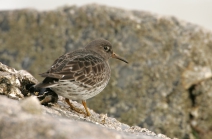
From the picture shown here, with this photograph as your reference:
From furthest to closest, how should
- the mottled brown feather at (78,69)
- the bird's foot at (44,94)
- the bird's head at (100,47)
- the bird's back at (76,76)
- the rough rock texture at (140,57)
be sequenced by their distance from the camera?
1. the rough rock texture at (140,57)
2. the bird's head at (100,47)
3. the mottled brown feather at (78,69)
4. the bird's back at (76,76)
5. the bird's foot at (44,94)

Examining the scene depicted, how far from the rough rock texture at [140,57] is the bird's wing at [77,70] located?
3212 millimetres

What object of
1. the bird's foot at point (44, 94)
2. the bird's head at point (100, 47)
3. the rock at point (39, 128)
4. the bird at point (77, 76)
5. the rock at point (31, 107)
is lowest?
the rock at point (39, 128)

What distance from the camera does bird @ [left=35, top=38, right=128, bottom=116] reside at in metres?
6.94

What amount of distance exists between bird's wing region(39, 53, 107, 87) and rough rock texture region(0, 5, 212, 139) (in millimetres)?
3212

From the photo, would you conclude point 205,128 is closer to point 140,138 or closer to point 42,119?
point 140,138

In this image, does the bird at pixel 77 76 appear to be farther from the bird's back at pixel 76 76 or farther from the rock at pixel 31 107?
the rock at pixel 31 107

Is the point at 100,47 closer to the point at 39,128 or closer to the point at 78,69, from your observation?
the point at 78,69

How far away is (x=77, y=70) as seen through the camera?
735cm

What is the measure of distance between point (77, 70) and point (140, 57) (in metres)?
4.35

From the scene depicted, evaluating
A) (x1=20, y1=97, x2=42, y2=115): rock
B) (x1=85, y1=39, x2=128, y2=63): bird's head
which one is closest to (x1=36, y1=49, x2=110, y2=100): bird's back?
(x1=85, y1=39, x2=128, y2=63): bird's head

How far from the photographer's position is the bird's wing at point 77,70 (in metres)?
6.94

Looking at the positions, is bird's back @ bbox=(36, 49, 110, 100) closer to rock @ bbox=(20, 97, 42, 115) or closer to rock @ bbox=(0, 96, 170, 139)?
rock @ bbox=(20, 97, 42, 115)

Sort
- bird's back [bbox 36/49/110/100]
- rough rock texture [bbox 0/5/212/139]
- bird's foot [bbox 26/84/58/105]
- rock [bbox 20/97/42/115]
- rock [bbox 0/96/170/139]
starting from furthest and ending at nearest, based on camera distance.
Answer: rough rock texture [bbox 0/5/212/139] < bird's back [bbox 36/49/110/100] < bird's foot [bbox 26/84/58/105] < rock [bbox 20/97/42/115] < rock [bbox 0/96/170/139]

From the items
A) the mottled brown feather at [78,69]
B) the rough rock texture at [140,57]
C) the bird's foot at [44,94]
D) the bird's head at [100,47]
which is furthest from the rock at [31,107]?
the rough rock texture at [140,57]
